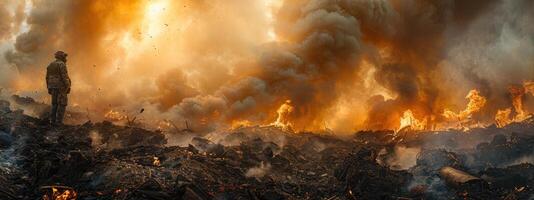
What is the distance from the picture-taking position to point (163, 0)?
1184 inches

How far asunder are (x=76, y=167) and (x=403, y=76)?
20838 millimetres

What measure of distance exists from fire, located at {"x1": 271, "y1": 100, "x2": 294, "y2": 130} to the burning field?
0.07 m

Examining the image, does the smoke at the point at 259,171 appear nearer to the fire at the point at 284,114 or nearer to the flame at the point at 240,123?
the fire at the point at 284,114

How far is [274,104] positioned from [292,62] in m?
2.49

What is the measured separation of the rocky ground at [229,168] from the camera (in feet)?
30.4

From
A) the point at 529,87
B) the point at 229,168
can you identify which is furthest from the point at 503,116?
the point at 229,168

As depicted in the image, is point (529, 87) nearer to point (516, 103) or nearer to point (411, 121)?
point (516, 103)

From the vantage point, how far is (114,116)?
72.1ft

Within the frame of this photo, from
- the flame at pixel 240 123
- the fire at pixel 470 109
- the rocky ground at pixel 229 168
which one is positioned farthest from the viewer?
the fire at pixel 470 109

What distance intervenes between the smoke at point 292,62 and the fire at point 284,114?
25 cm

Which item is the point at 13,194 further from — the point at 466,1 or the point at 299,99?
the point at 466,1

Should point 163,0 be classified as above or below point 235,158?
Result: above

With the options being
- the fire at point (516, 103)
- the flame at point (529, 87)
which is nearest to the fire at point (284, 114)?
the fire at point (516, 103)

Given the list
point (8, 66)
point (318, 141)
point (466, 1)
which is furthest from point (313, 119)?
point (8, 66)
